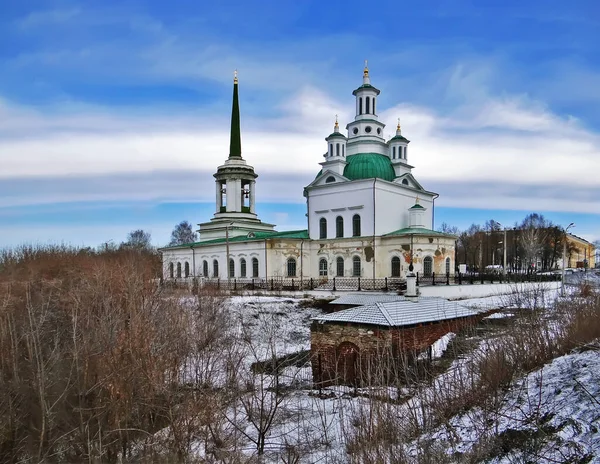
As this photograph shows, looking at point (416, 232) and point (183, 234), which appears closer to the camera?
point (416, 232)

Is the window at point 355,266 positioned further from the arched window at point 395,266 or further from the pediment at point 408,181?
the pediment at point 408,181

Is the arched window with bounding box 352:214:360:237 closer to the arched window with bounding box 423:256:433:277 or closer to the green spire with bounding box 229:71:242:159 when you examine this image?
the arched window with bounding box 423:256:433:277

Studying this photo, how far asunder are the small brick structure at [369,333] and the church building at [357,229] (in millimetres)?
15248

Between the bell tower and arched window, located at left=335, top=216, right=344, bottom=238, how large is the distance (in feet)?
32.6

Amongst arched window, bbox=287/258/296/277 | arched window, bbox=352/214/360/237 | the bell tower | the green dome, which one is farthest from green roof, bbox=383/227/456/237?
the bell tower

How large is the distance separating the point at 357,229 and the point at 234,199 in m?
13.5

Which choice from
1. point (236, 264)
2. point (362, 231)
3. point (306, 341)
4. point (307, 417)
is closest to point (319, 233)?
point (362, 231)

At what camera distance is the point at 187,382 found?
354 inches

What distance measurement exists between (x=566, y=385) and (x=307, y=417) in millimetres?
5042

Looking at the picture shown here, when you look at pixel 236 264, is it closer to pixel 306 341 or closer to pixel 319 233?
pixel 319 233

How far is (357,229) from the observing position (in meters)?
31.1

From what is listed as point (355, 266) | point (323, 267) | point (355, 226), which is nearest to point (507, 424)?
point (355, 266)

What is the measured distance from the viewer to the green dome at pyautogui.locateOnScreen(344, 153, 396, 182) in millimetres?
31906

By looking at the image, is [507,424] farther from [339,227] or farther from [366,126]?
[366,126]
